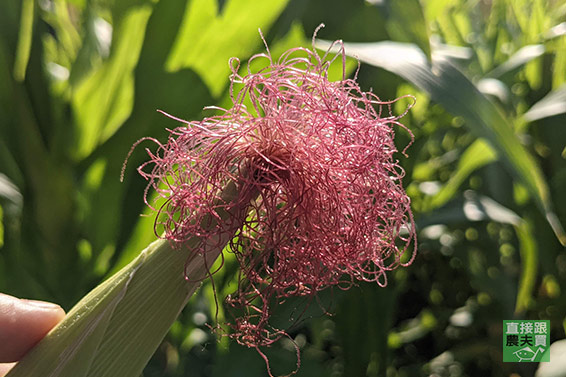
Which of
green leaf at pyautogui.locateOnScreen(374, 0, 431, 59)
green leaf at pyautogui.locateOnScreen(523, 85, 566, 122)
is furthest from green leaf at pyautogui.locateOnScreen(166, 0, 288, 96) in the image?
green leaf at pyautogui.locateOnScreen(523, 85, 566, 122)

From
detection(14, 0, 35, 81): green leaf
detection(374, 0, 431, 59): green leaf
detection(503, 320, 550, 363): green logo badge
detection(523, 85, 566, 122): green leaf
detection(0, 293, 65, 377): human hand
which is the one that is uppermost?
detection(14, 0, 35, 81): green leaf

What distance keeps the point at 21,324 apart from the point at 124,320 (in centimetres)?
10

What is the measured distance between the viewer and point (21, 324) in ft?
1.13

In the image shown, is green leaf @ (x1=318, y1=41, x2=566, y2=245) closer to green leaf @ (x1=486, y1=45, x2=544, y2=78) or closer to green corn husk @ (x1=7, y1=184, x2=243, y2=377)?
green corn husk @ (x1=7, y1=184, x2=243, y2=377)

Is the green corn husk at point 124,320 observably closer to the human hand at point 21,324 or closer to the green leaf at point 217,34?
the human hand at point 21,324

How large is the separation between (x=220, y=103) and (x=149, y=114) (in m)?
0.08

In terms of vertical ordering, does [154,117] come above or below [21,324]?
above

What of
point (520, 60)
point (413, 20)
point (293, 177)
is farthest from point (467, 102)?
point (520, 60)

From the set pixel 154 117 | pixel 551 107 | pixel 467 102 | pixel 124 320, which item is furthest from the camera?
pixel 551 107

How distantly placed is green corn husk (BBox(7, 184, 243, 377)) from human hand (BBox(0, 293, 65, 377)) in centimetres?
3

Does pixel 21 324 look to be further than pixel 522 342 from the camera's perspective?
No

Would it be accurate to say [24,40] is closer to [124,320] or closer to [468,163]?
[124,320]

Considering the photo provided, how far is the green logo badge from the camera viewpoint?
859mm

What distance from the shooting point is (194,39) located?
563 mm
